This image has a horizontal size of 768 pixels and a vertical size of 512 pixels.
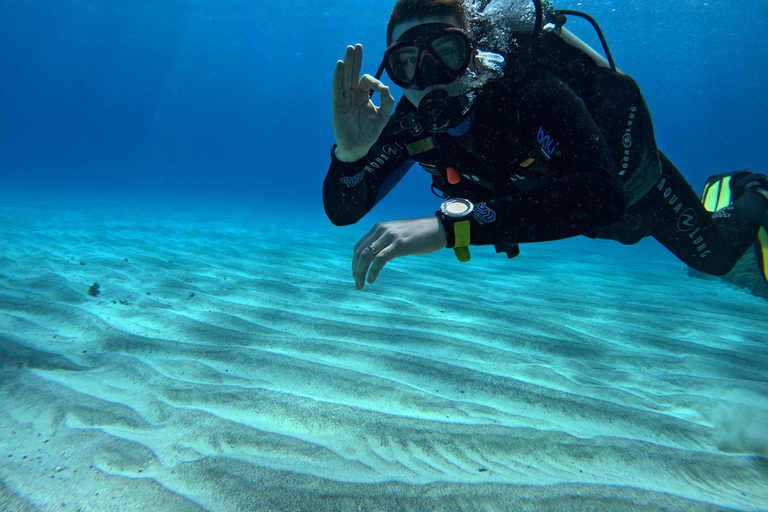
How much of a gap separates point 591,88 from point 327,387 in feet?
7.94

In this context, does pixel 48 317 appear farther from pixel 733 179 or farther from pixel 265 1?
pixel 265 1

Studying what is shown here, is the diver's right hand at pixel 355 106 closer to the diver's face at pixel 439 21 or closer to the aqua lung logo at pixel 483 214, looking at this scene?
the diver's face at pixel 439 21

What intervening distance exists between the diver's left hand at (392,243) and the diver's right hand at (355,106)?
0.79 metres

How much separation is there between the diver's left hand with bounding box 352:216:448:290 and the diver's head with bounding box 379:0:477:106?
3.61 ft

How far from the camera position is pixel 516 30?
2.15 meters

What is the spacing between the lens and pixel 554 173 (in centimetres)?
172

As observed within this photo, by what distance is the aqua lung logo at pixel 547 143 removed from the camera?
5.42ft

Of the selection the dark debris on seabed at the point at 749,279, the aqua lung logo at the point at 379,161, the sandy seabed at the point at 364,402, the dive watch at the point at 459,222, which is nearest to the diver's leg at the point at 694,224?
the sandy seabed at the point at 364,402

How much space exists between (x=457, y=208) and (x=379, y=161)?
121cm

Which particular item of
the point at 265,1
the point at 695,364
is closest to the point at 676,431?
the point at 695,364

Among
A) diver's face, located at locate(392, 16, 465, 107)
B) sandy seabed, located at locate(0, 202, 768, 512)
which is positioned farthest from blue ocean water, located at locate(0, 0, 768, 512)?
diver's face, located at locate(392, 16, 465, 107)

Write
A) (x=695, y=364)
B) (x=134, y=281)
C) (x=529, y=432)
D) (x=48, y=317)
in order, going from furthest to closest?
(x=134, y=281) → (x=48, y=317) → (x=695, y=364) → (x=529, y=432)

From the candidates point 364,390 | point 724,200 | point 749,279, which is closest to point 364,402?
point 364,390

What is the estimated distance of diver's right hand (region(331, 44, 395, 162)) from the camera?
5.95ft
